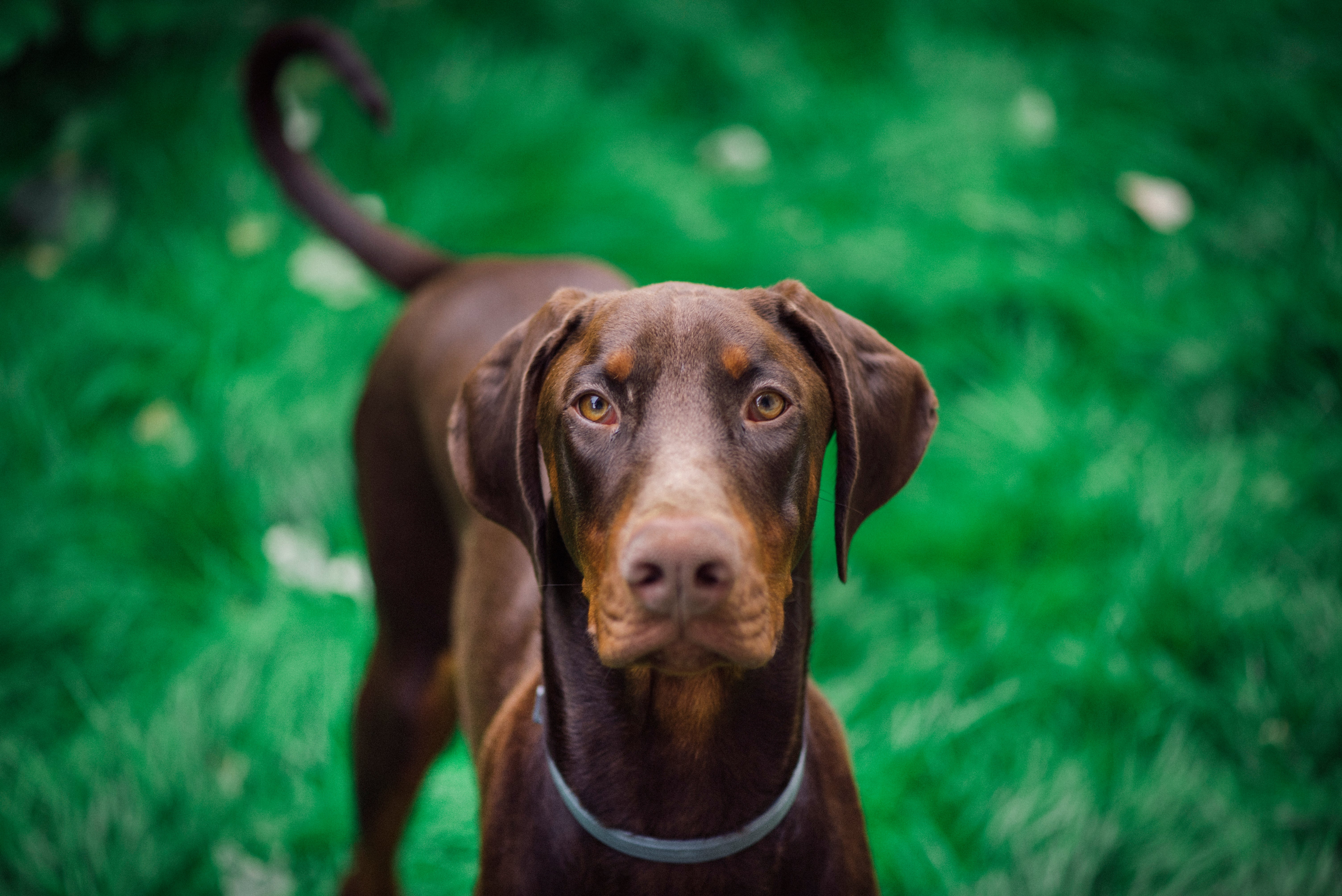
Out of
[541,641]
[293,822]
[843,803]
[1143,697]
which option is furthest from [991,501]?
[293,822]

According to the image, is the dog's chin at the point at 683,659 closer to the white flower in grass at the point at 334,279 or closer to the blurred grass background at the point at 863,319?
the blurred grass background at the point at 863,319

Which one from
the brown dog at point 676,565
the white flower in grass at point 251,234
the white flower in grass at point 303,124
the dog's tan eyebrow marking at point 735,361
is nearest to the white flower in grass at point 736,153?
the white flower in grass at point 303,124

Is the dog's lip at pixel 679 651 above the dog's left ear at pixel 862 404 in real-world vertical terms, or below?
below

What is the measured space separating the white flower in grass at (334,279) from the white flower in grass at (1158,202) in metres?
3.22

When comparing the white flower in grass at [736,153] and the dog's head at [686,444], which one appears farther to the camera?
the white flower in grass at [736,153]

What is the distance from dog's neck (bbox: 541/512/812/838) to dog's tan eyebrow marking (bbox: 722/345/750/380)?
0.37m

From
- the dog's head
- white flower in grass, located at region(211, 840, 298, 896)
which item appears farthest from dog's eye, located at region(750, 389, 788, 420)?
white flower in grass, located at region(211, 840, 298, 896)

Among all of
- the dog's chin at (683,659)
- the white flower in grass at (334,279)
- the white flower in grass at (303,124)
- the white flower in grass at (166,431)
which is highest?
the dog's chin at (683,659)

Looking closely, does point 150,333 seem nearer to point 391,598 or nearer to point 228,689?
point 228,689

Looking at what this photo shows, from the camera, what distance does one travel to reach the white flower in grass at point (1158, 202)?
4449 mm

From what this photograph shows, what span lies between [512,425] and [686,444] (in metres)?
0.41

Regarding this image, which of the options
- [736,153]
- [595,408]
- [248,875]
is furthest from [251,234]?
[595,408]

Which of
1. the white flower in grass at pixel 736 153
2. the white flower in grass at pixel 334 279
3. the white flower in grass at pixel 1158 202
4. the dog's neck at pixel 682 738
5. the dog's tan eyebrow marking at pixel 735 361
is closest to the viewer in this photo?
the dog's tan eyebrow marking at pixel 735 361

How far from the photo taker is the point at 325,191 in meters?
3.04
